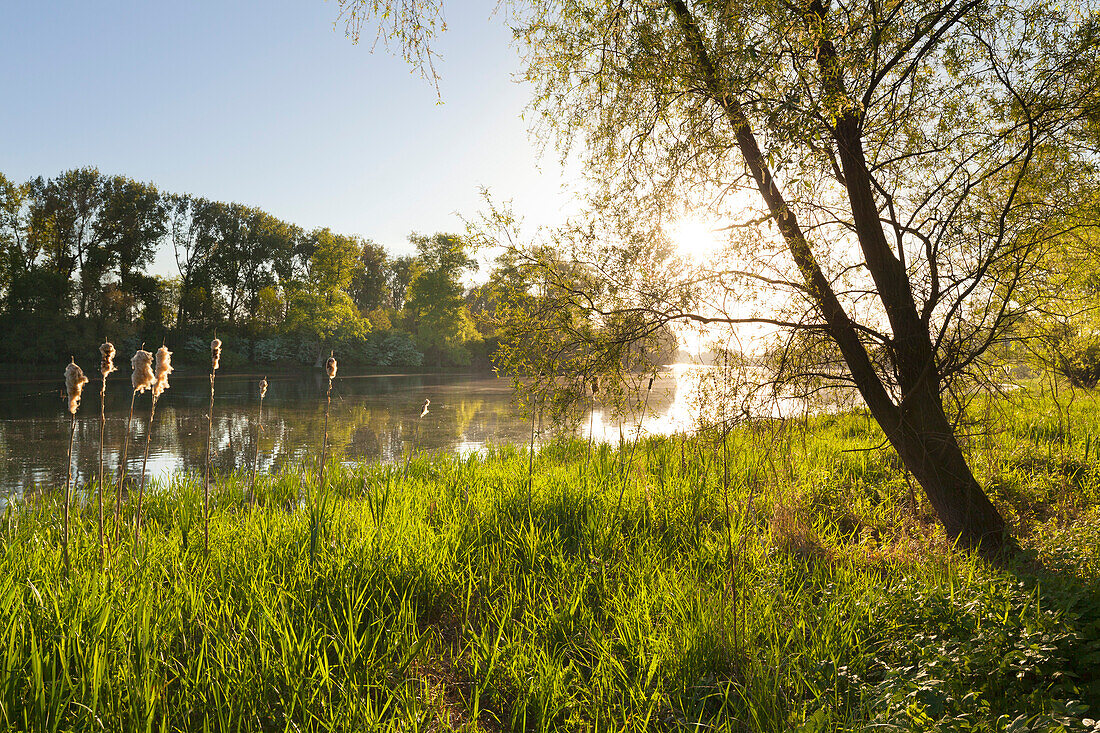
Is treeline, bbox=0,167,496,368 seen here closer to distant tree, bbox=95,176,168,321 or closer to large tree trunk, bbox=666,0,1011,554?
distant tree, bbox=95,176,168,321

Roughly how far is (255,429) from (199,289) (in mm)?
36258

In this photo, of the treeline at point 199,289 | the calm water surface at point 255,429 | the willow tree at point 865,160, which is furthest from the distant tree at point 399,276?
the willow tree at point 865,160

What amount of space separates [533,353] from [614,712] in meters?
3.21

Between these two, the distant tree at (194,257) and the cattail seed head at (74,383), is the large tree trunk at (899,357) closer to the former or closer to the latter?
the cattail seed head at (74,383)

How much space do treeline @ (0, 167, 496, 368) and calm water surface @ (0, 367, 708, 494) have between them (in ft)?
45.3

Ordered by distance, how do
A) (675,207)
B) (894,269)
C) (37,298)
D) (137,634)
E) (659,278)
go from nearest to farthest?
(137,634), (894,269), (659,278), (675,207), (37,298)

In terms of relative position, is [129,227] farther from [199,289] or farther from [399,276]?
[399,276]

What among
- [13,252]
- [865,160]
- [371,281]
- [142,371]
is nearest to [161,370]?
[142,371]

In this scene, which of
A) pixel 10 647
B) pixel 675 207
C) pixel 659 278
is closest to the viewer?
pixel 10 647

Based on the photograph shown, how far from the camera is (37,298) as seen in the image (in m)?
34.0

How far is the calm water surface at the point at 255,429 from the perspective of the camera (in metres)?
9.74

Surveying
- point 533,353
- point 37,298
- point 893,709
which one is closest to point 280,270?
point 37,298

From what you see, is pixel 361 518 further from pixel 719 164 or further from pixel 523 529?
pixel 719 164

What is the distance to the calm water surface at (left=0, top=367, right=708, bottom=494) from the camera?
9.74 meters
